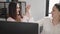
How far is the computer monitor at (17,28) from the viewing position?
A: 75 cm

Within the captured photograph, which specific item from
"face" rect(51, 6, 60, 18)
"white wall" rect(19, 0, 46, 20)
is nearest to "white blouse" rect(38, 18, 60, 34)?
"face" rect(51, 6, 60, 18)

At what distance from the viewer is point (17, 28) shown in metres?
0.77

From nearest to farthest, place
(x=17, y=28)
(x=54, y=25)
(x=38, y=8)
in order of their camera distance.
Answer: (x=17, y=28) < (x=54, y=25) < (x=38, y=8)

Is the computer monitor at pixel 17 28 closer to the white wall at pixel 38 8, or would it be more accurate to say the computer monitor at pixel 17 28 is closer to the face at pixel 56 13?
the face at pixel 56 13

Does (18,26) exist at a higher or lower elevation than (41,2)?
lower

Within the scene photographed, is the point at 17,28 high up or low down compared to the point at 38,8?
down

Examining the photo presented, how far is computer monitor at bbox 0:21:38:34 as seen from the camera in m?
0.75

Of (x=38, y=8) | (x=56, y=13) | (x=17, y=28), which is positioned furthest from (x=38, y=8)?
(x=17, y=28)

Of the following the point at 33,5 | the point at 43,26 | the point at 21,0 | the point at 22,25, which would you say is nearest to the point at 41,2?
the point at 33,5

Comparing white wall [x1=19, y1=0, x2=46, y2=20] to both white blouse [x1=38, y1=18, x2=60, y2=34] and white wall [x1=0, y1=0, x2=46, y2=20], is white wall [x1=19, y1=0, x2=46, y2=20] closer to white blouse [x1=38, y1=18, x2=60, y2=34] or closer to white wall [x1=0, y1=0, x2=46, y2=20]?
white wall [x1=0, y1=0, x2=46, y2=20]

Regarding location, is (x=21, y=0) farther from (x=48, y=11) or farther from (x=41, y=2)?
(x=48, y=11)

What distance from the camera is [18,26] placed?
0.76m

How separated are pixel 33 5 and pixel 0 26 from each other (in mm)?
2667

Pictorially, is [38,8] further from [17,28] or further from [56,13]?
[17,28]
